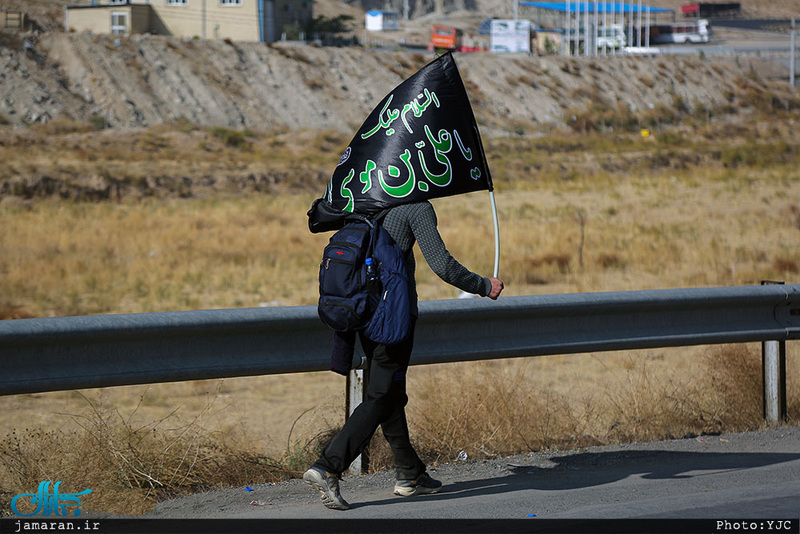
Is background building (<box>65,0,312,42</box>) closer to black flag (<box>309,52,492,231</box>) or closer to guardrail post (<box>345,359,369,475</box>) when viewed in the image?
guardrail post (<box>345,359,369,475</box>)

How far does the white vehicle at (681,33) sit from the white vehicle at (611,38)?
9.58m

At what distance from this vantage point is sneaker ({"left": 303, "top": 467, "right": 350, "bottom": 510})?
170 inches

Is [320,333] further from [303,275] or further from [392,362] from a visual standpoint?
[303,275]

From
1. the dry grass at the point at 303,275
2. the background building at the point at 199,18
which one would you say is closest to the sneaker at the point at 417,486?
the dry grass at the point at 303,275

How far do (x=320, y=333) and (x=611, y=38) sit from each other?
99.0m

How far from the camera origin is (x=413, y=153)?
4.42 metres

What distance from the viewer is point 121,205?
27.0 meters

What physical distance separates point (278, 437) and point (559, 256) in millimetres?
11803

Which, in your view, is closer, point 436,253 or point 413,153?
point 436,253

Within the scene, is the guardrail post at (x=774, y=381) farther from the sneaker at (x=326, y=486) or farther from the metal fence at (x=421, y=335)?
the sneaker at (x=326, y=486)

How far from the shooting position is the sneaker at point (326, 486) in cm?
431

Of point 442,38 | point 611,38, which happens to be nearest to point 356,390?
point 442,38

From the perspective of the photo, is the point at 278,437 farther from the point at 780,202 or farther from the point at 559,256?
the point at 780,202

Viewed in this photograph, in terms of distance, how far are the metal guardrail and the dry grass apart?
54 centimetres
